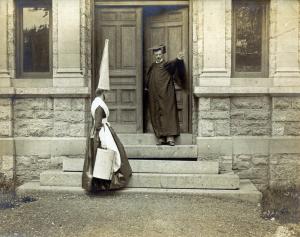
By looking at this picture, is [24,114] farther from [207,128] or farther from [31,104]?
[207,128]

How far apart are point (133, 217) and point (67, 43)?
4.14 m

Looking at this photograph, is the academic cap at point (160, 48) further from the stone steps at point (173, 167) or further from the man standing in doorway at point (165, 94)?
the stone steps at point (173, 167)

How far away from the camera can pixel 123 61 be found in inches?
384

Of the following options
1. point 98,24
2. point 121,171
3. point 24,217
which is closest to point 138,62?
point 98,24

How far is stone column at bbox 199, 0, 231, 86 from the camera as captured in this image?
350 inches

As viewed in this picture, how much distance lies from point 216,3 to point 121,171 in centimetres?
384

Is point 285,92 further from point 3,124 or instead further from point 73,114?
point 3,124

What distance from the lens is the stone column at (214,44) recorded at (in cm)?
890

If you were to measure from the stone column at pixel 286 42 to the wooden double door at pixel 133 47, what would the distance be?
6.18ft

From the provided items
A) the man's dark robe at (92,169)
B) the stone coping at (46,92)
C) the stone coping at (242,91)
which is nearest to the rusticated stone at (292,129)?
the stone coping at (242,91)

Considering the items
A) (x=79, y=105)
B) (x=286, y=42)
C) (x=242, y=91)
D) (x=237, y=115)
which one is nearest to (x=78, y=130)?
(x=79, y=105)

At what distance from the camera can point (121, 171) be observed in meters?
7.78

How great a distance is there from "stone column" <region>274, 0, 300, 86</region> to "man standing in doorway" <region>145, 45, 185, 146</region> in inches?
76.3

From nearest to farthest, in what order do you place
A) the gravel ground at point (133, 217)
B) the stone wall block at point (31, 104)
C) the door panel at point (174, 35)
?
1. the gravel ground at point (133, 217)
2. the stone wall block at point (31, 104)
3. the door panel at point (174, 35)
